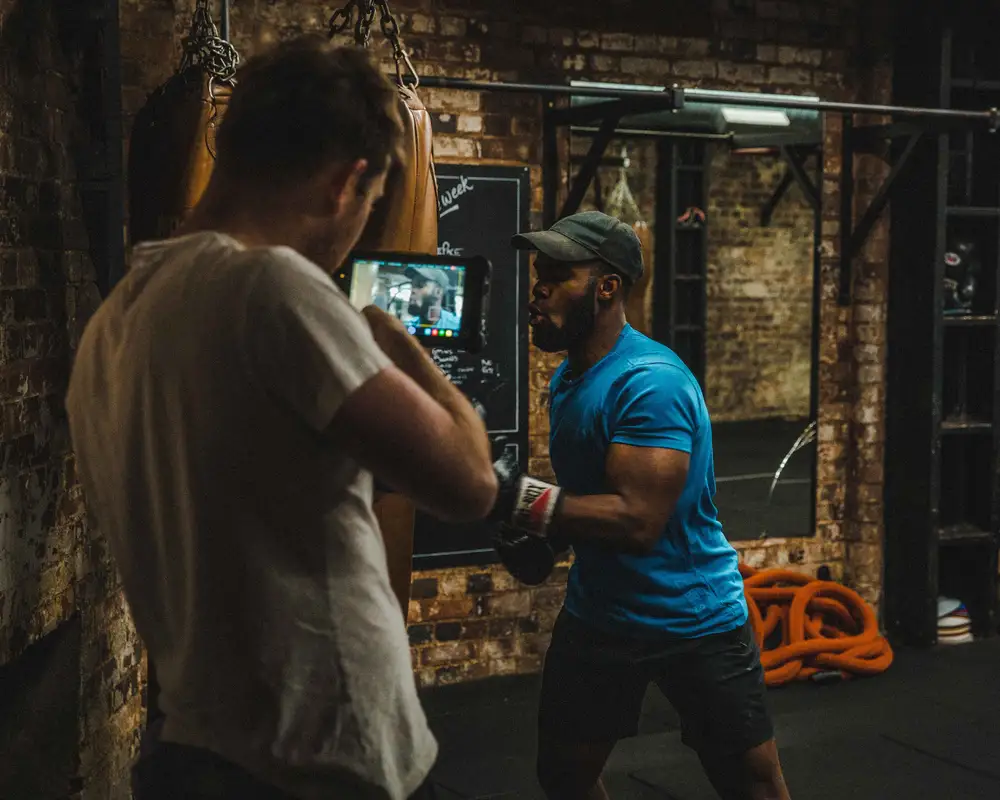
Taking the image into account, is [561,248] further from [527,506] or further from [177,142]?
[177,142]

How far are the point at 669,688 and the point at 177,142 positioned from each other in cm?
165

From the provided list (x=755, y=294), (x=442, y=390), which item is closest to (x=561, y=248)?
(x=442, y=390)

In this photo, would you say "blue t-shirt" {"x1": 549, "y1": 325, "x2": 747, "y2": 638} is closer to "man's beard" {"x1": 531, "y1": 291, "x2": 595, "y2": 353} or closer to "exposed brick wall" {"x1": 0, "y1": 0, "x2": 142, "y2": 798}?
"man's beard" {"x1": 531, "y1": 291, "x2": 595, "y2": 353}

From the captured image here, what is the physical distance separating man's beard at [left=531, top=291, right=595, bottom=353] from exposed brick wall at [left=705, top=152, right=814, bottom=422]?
10.3 metres

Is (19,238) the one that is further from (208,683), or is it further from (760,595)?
(760,595)

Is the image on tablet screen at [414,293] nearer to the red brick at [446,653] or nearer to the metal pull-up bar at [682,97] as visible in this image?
the metal pull-up bar at [682,97]

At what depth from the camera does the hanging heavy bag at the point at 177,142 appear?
259 centimetres

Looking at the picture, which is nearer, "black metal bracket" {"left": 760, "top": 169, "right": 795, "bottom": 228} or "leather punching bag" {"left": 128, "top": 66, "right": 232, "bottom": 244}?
"leather punching bag" {"left": 128, "top": 66, "right": 232, "bottom": 244}

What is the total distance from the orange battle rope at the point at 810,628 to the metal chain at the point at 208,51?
312 cm

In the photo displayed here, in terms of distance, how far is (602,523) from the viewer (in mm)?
2494

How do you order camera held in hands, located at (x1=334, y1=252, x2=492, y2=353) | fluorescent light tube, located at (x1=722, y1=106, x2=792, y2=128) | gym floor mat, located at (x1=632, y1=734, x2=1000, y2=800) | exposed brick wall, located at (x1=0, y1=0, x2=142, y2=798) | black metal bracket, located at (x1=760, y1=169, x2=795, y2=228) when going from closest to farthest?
1. camera held in hands, located at (x1=334, y1=252, x2=492, y2=353)
2. exposed brick wall, located at (x1=0, y1=0, x2=142, y2=798)
3. gym floor mat, located at (x1=632, y1=734, x2=1000, y2=800)
4. fluorescent light tube, located at (x1=722, y1=106, x2=792, y2=128)
5. black metal bracket, located at (x1=760, y1=169, x2=795, y2=228)

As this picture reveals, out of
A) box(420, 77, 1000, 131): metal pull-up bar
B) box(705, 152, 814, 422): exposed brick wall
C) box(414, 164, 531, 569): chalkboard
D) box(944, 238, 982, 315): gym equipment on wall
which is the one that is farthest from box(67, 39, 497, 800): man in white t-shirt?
box(705, 152, 814, 422): exposed brick wall

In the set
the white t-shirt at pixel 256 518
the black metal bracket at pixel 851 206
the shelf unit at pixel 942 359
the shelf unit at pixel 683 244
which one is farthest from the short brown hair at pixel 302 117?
the shelf unit at pixel 683 244

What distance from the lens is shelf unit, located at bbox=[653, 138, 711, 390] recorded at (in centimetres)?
839
